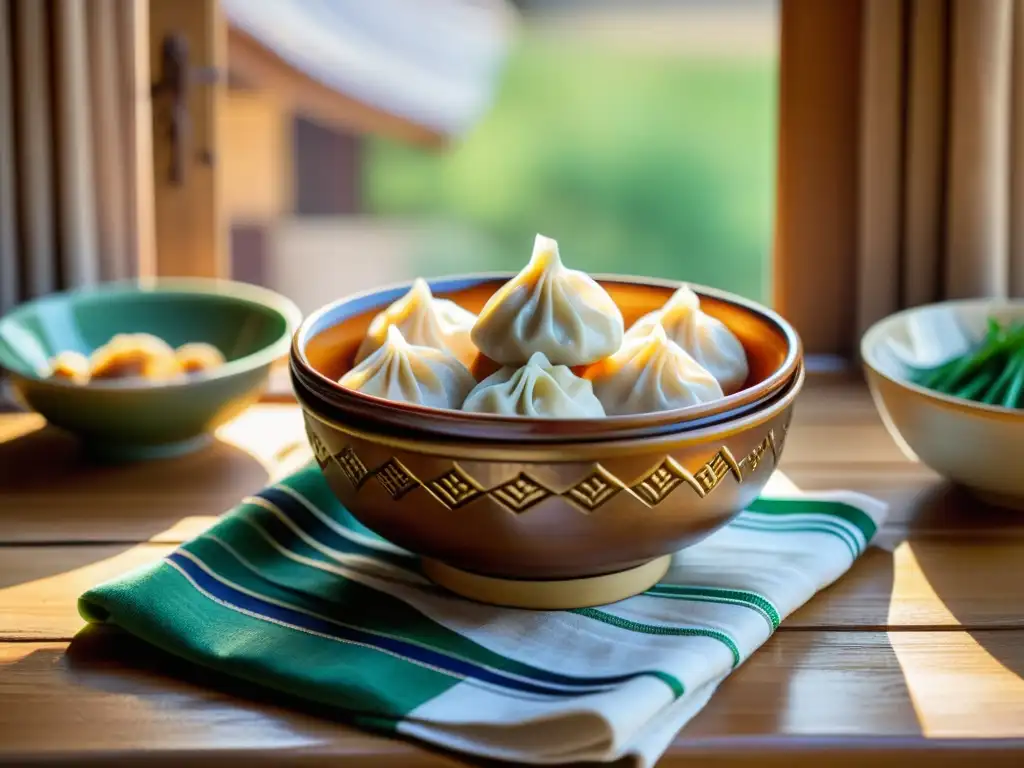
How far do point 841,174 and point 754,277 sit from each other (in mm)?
2577

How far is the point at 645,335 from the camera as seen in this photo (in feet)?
3.33

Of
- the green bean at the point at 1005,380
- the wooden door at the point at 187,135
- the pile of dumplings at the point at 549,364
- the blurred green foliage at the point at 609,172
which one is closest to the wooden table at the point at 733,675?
the green bean at the point at 1005,380

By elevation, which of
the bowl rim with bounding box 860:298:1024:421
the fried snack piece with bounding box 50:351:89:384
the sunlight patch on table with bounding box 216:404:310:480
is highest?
the bowl rim with bounding box 860:298:1024:421

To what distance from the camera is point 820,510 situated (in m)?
1.11

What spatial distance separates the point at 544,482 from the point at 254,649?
0.23 m

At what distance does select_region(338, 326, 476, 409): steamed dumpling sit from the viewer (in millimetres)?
925

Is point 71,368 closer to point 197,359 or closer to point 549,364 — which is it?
point 197,359

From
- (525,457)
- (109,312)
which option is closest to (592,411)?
(525,457)

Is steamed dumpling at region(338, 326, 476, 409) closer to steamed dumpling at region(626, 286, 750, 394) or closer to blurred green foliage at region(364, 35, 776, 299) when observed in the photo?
steamed dumpling at region(626, 286, 750, 394)

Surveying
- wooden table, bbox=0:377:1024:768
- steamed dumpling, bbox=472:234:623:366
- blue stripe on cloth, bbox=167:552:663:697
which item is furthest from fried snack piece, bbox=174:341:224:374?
steamed dumpling, bbox=472:234:623:366

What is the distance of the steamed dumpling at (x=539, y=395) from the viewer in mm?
879

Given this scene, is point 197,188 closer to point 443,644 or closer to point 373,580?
point 373,580

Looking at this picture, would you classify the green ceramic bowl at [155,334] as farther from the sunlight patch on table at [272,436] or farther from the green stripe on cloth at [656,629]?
the green stripe on cloth at [656,629]

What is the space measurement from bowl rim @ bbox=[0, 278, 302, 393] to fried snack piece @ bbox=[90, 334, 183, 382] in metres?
0.02
